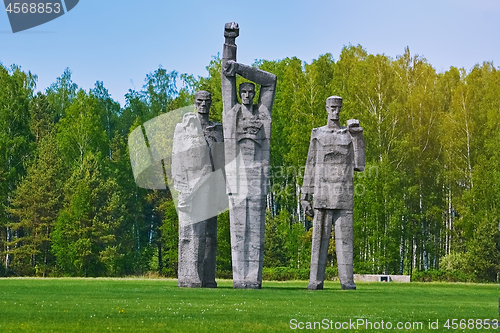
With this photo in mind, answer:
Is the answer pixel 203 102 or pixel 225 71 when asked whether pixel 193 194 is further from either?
pixel 225 71

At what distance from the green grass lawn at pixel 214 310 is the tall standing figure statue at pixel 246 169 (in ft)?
4.72

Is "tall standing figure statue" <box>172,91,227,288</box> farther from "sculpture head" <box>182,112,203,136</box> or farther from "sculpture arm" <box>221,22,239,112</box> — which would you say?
"sculpture arm" <box>221,22,239,112</box>

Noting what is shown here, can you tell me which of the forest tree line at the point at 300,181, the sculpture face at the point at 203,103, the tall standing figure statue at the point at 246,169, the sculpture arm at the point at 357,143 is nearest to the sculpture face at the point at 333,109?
the sculpture arm at the point at 357,143

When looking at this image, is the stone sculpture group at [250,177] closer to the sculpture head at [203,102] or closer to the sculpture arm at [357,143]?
the sculpture arm at [357,143]

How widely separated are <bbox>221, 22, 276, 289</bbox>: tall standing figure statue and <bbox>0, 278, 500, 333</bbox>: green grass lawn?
1.44 m

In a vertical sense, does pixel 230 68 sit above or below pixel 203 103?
above

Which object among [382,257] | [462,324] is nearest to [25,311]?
[462,324]

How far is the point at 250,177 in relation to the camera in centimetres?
2323

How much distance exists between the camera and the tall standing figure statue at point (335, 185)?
23.7 m

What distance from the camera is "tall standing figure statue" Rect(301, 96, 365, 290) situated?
2370 centimetres

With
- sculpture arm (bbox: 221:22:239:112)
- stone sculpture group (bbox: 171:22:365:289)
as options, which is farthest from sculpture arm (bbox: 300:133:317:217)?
sculpture arm (bbox: 221:22:239:112)

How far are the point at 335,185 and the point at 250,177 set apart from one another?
92.7 inches

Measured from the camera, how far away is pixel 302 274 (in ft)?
128

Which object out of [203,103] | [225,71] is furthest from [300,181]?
[225,71]
